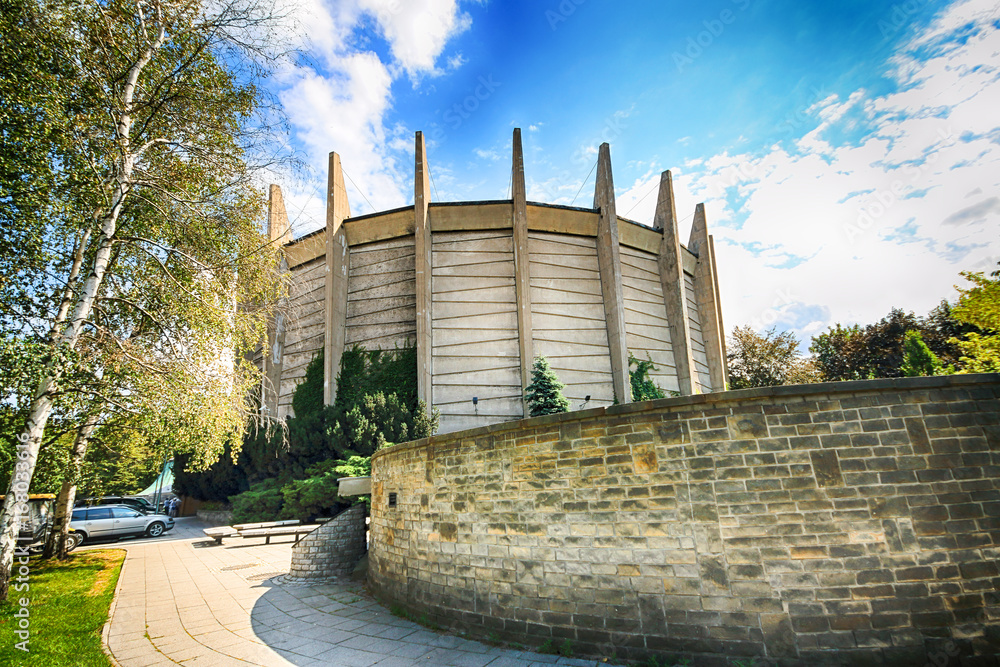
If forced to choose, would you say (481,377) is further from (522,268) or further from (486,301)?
(522,268)

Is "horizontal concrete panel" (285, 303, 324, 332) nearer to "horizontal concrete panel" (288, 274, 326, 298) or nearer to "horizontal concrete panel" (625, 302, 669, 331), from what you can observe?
"horizontal concrete panel" (288, 274, 326, 298)

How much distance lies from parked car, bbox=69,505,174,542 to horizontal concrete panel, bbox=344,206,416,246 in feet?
44.5

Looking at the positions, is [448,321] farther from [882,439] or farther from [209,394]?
[882,439]

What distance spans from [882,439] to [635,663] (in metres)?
3.01

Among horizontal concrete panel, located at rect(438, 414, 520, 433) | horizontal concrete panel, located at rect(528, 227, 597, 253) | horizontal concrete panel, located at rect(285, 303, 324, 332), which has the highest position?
horizontal concrete panel, located at rect(528, 227, 597, 253)

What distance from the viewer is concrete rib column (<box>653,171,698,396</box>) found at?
68.6 feet

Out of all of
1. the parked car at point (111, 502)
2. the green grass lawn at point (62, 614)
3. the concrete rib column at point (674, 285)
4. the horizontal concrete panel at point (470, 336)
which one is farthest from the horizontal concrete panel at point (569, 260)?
the parked car at point (111, 502)

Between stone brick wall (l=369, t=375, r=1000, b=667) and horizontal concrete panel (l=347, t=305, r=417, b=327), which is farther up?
horizontal concrete panel (l=347, t=305, r=417, b=327)

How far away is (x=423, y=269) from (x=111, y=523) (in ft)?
47.3

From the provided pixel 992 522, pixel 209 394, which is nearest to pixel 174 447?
pixel 209 394

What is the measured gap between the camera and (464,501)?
17.8 ft

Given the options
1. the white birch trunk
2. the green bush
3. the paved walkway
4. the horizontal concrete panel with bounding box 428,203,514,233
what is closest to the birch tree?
the white birch trunk

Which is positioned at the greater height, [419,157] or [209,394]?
[419,157]

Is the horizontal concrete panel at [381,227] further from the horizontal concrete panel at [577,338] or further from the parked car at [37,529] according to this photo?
the parked car at [37,529]
